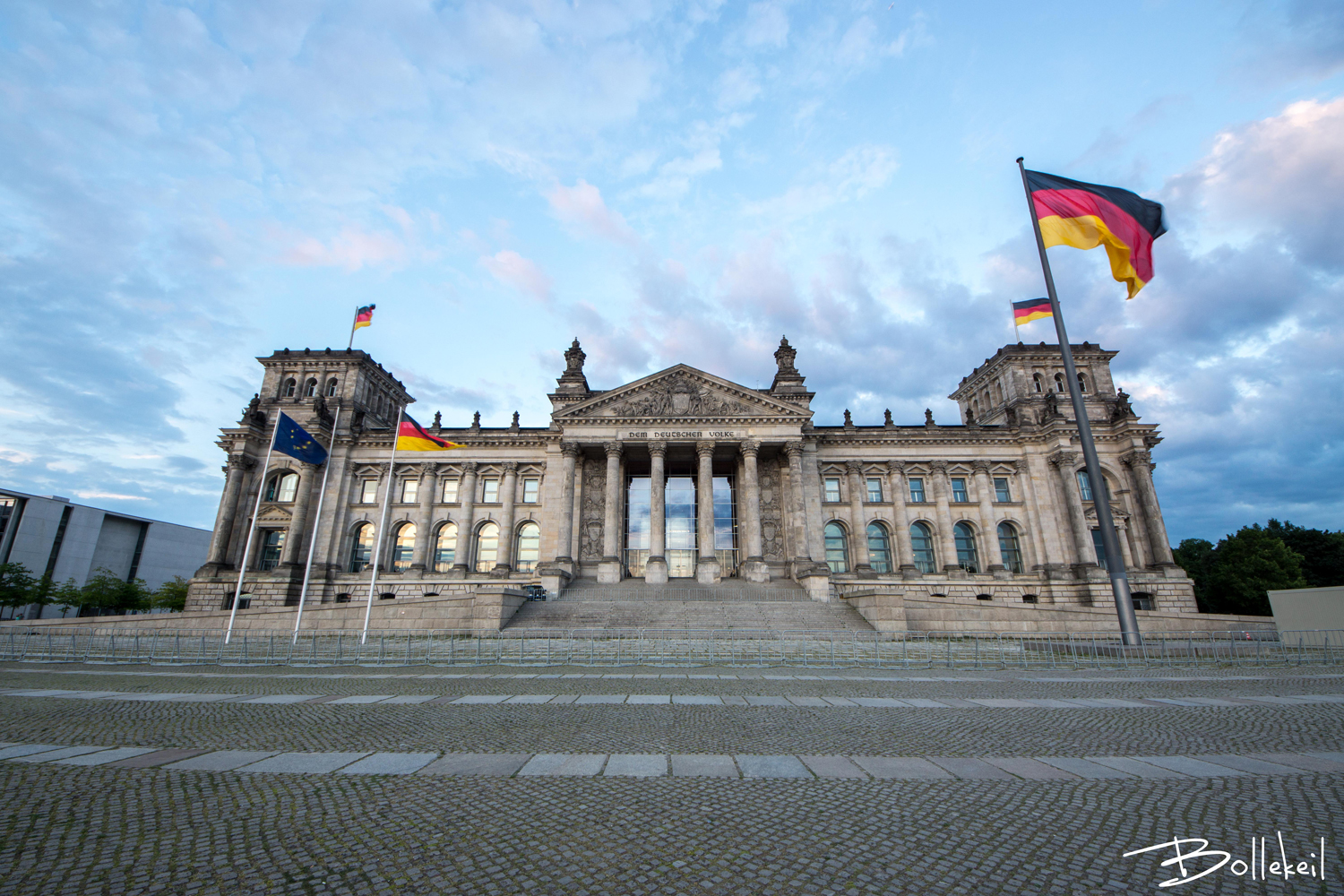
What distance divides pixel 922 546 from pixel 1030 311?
2106cm

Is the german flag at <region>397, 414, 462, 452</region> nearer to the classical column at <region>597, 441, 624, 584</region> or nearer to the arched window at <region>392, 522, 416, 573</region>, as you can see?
the classical column at <region>597, 441, 624, 584</region>

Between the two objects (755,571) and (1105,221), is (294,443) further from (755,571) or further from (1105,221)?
(1105,221)

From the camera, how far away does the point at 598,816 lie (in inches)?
185

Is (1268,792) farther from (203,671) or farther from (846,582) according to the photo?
(846,582)

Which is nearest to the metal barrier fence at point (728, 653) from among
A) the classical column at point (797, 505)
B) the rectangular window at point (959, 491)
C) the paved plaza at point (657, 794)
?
the paved plaza at point (657, 794)

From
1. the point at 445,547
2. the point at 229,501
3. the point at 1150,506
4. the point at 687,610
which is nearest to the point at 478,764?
the point at 687,610

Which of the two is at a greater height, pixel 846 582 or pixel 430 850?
pixel 846 582

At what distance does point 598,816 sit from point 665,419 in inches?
1524

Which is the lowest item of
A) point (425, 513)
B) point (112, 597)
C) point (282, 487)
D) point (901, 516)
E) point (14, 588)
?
point (112, 597)

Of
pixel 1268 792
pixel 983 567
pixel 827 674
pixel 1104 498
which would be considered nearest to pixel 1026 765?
pixel 1268 792

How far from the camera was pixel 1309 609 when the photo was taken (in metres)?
22.3

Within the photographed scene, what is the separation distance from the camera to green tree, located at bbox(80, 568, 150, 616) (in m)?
58.4

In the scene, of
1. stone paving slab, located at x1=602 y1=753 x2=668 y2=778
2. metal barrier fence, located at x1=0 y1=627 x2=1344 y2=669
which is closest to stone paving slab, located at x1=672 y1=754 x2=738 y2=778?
stone paving slab, located at x1=602 y1=753 x2=668 y2=778

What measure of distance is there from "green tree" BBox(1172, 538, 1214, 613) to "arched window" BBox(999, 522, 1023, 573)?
1258 inches
